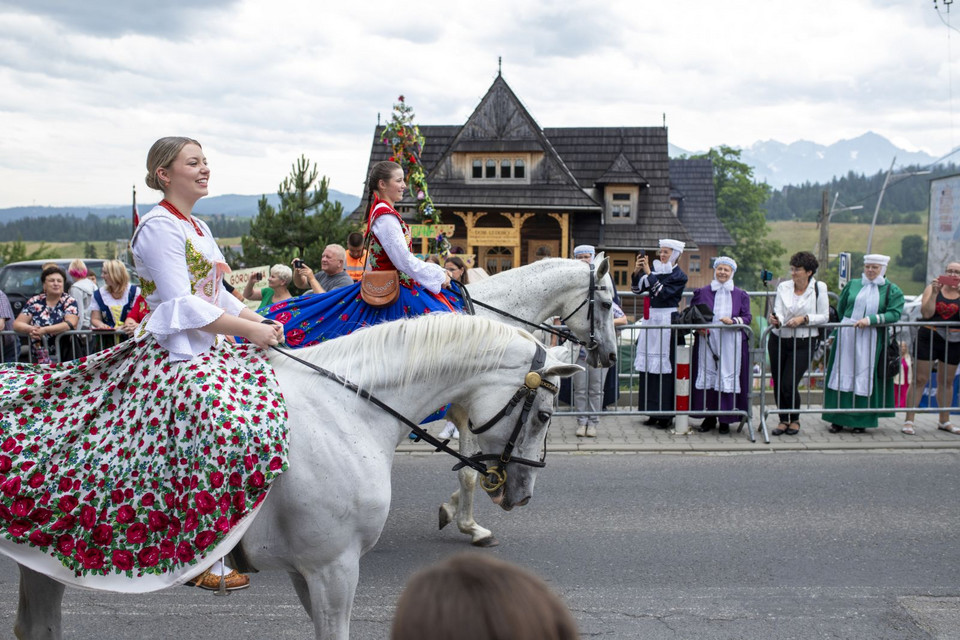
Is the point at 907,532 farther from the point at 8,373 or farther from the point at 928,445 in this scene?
the point at 8,373

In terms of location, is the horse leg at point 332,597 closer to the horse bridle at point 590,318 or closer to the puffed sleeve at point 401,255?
the puffed sleeve at point 401,255

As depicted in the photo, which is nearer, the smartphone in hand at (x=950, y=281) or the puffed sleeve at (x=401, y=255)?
the puffed sleeve at (x=401, y=255)

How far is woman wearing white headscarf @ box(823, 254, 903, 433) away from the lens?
9680 millimetres

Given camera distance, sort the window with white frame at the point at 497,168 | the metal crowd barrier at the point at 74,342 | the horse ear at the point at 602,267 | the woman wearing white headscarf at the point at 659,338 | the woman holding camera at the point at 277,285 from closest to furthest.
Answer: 1. the horse ear at the point at 602,267
2. the woman holding camera at the point at 277,285
3. the metal crowd barrier at the point at 74,342
4. the woman wearing white headscarf at the point at 659,338
5. the window with white frame at the point at 497,168

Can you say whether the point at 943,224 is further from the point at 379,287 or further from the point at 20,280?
the point at 20,280

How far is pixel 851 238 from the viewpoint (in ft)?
418

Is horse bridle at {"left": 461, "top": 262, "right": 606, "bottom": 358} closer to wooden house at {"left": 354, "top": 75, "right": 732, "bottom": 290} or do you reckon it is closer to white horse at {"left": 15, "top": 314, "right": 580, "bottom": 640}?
white horse at {"left": 15, "top": 314, "right": 580, "bottom": 640}

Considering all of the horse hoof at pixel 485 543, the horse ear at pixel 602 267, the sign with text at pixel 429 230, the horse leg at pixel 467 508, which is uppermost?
the sign with text at pixel 429 230

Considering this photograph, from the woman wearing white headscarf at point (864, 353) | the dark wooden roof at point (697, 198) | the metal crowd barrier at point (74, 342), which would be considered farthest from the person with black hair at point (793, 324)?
the dark wooden roof at point (697, 198)

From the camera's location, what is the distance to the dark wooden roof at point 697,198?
53.5 metres

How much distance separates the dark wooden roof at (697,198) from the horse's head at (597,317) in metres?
47.8

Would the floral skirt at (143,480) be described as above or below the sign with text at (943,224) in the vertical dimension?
below

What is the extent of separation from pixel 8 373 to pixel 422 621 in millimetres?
2791

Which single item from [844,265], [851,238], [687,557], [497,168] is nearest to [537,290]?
[687,557]
